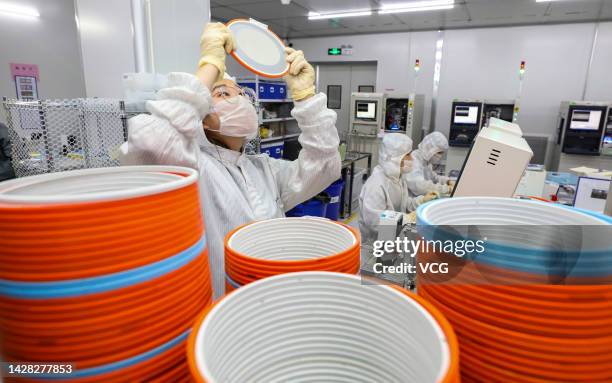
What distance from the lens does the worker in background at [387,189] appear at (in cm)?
323

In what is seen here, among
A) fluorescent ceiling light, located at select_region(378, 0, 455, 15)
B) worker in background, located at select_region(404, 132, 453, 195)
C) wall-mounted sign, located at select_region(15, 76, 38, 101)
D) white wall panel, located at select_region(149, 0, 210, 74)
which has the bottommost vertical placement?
worker in background, located at select_region(404, 132, 453, 195)

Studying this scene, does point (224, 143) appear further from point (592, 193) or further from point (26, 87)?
point (26, 87)

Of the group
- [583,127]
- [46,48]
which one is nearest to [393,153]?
[583,127]

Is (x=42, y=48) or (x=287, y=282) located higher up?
(x=42, y=48)

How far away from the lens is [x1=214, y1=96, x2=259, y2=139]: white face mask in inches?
63.0

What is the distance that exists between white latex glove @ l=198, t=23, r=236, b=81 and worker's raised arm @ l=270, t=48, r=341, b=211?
10.7 inches

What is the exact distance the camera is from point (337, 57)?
8.52m

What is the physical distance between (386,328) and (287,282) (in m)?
0.17

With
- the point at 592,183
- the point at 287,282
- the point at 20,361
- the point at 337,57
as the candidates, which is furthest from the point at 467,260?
the point at 337,57

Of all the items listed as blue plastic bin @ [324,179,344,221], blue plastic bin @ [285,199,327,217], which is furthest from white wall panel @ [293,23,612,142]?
blue plastic bin @ [285,199,327,217]

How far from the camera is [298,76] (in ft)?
4.81

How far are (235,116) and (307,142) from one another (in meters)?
0.36

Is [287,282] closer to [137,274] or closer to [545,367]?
[137,274]

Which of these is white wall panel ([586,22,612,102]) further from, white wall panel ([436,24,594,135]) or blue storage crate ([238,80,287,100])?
blue storage crate ([238,80,287,100])
